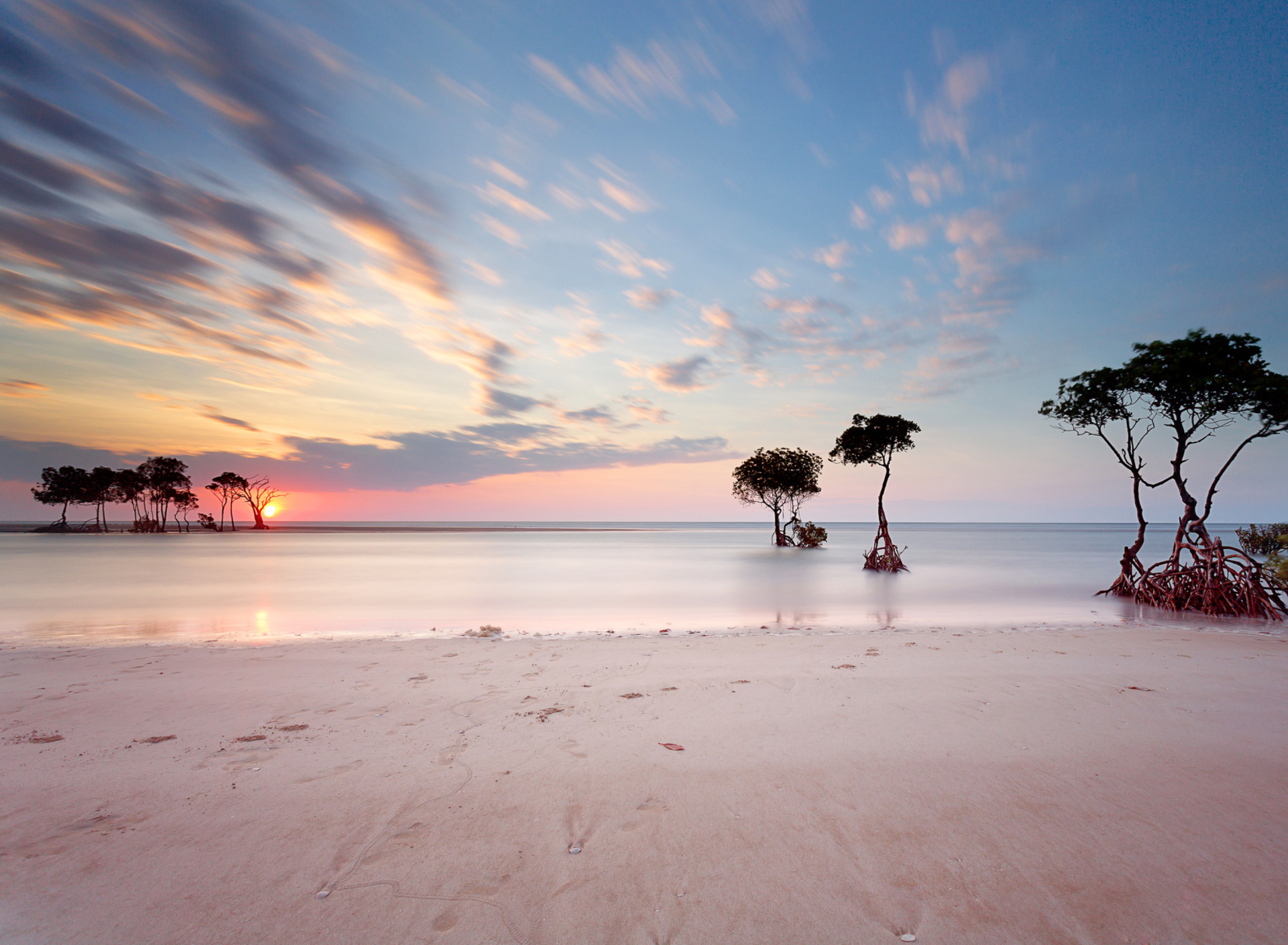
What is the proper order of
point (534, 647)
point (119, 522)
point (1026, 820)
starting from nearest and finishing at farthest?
1. point (1026, 820)
2. point (534, 647)
3. point (119, 522)

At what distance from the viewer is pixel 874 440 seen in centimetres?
2623

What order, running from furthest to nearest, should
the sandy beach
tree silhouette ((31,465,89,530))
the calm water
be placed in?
tree silhouette ((31,465,89,530)) → the calm water → the sandy beach

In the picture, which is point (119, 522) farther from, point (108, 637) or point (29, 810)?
point (29, 810)

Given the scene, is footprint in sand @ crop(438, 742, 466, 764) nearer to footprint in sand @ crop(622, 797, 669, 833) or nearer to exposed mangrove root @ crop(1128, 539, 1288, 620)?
footprint in sand @ crop(622, 797, 669, 833)

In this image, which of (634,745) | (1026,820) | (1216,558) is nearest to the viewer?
(1026,820)

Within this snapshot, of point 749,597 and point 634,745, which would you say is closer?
point 634,745

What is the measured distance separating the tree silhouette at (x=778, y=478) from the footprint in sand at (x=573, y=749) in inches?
1583

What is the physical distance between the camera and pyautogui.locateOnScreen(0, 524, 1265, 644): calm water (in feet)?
37.1

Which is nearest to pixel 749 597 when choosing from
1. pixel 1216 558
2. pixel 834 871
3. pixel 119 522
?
pixel 1216 558

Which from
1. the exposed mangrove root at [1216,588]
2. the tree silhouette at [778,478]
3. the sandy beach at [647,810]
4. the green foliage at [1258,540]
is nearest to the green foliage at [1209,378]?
the exposed mangrove root at [1216,588]

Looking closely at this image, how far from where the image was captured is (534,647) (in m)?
7.98

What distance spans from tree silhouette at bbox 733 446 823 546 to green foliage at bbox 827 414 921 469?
1660 centimetres

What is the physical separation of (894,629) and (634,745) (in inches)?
304

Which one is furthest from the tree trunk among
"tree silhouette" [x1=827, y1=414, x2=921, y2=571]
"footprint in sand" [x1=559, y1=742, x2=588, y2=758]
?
"footprint in sand" [x1=559, y1=742, x2=588, y2=758]
